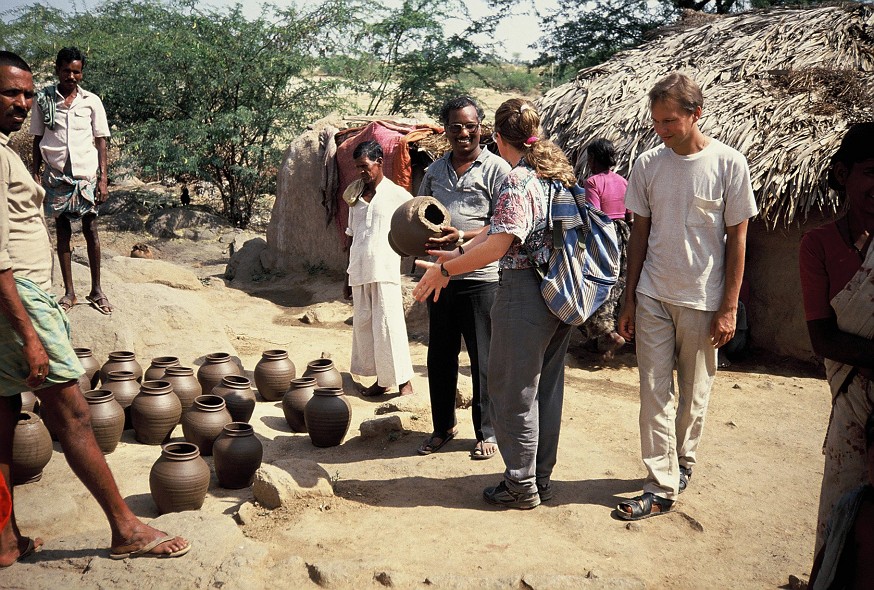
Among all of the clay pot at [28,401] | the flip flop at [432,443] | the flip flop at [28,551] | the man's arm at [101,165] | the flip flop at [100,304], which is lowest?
the flip flop at [432,443]

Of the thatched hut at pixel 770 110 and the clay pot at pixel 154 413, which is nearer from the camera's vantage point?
the clay pot at pixel 154 413

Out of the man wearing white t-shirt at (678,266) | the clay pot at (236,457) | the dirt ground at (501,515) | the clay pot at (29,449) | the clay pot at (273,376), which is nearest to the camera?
the dirt ground at (501,515)

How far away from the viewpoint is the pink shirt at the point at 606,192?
21.0ft

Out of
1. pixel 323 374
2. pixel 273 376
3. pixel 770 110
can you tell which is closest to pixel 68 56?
pixel 273 376

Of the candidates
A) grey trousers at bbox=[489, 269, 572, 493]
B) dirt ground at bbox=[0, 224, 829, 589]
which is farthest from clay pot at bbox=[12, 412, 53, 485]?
grey trousers at bbox=[489, 269, 572, 493]

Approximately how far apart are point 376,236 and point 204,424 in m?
1.85

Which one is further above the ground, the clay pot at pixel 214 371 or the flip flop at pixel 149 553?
the clay pot at pixel 214 371

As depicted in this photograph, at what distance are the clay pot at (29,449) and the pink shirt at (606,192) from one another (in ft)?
14.0

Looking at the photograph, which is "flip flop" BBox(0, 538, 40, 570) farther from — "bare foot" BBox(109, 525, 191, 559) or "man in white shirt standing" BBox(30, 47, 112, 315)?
"man in white shirt standing" BBox(30, 47, 112, 315)

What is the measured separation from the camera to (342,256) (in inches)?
412

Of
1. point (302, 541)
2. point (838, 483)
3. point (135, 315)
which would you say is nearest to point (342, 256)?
point (135, 315)

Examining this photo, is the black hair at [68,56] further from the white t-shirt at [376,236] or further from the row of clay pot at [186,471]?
the row of clay pot at [186,471]

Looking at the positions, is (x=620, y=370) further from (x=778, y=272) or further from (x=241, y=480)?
(x=241, y=480)

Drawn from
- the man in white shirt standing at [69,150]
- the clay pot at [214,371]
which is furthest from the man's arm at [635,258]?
the man in white shirt standing at [69,150]
